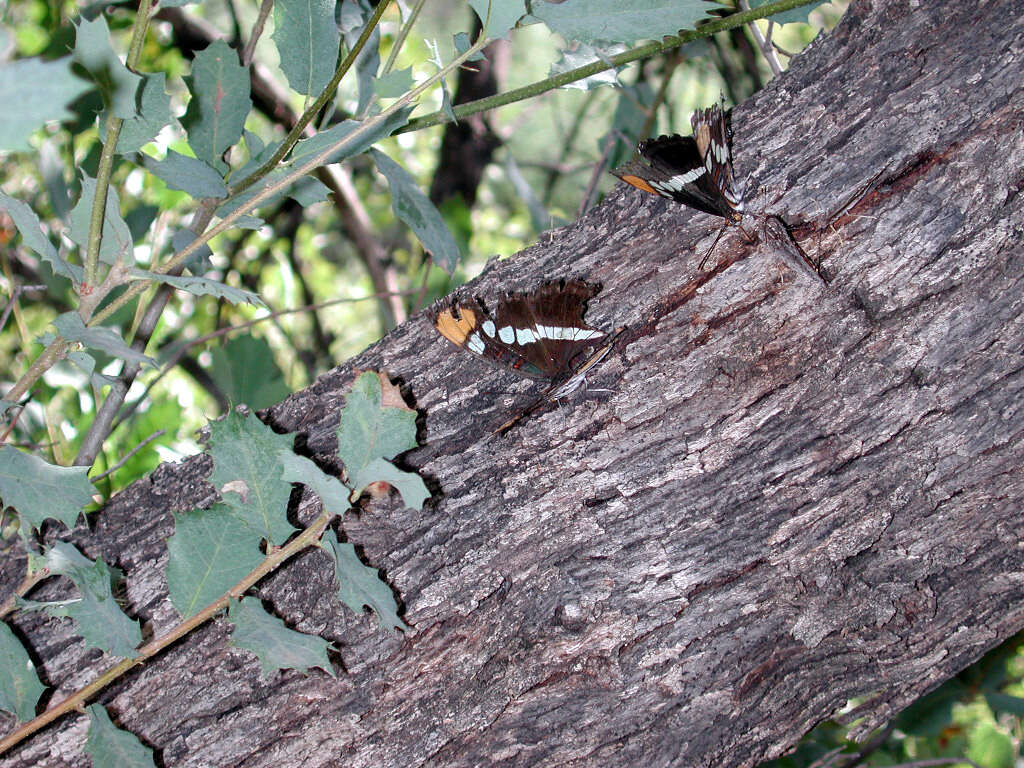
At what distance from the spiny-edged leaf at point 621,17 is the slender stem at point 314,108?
17cm

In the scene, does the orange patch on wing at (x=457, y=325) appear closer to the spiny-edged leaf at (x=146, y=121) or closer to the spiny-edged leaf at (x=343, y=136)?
the spiny-edged leaf at (x=343, y=136)

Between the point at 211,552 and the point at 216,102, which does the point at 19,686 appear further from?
the point at 216,102

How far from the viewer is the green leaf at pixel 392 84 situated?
859 millimetres

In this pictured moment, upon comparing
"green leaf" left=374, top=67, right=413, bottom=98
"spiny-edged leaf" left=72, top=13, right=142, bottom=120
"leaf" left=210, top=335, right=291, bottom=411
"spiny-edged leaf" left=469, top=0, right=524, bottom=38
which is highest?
"leaf" left=210, top=335, right=291, bottom=411

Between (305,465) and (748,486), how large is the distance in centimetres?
48

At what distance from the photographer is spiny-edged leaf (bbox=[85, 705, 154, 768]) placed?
949 mm

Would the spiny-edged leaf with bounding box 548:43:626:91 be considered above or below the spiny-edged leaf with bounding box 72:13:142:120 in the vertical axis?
above

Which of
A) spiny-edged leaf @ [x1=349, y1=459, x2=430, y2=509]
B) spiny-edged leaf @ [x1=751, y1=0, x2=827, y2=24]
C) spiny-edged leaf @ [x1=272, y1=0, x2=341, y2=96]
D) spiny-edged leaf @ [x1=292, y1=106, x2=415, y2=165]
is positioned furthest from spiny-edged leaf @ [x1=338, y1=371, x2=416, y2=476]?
spiny-edged leaf @ [x1=751, y1=0, x2=827, y2=24]

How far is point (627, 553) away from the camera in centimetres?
95

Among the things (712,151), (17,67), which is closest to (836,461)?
(712,151)

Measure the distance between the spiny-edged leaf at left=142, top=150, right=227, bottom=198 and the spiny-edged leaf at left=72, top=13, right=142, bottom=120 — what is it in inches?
4.2

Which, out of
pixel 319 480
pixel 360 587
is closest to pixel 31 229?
pixel 319 480

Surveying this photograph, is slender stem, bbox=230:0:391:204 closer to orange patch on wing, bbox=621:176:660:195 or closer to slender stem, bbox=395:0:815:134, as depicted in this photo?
slender stem, bbox=395:0:815:134

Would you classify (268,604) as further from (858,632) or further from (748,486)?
(858,632)
